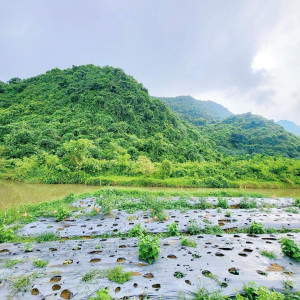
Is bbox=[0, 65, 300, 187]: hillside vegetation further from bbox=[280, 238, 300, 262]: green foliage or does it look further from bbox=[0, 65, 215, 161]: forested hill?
bbox=[280, 238, 300, 262]: green foliage

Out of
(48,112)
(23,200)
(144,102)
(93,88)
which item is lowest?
(23,200)

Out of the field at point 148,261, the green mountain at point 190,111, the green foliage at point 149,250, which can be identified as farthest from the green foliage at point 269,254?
the green mountain at point 190,111

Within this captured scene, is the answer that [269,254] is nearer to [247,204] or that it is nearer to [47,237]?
[247,204]

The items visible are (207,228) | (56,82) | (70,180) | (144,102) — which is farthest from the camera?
(56,82)

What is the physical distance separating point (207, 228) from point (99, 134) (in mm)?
23396

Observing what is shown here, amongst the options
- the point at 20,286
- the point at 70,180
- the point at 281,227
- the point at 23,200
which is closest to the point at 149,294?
the point at 20,286

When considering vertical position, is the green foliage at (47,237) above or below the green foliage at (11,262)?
below

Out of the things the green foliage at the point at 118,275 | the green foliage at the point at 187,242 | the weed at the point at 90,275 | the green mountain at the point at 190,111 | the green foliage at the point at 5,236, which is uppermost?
the green mountain at the point at 190,111

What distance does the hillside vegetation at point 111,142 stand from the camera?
15945 mm

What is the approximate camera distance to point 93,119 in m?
30.1

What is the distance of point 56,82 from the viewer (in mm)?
40469

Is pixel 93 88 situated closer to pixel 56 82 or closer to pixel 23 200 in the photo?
pixel 56 82

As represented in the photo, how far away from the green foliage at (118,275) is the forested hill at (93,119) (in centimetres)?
1620

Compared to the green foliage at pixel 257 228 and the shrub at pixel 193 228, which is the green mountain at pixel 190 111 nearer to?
the green foliage at pixel 257 228
